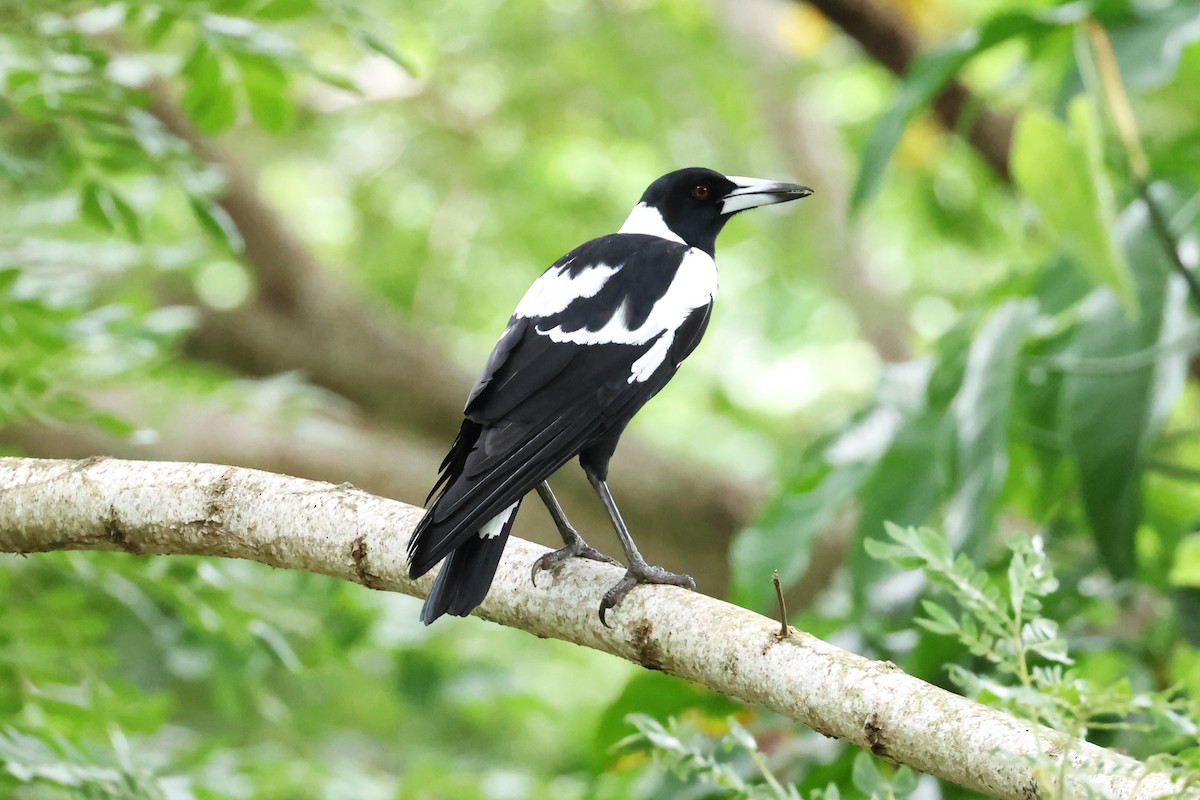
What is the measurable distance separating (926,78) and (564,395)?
101cm

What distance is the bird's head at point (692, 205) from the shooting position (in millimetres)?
2500

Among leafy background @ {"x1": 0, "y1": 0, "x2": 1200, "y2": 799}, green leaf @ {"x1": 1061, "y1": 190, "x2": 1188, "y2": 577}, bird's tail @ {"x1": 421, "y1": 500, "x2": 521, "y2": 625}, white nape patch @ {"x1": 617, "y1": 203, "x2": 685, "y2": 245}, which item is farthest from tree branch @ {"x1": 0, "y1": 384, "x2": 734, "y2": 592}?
green leaf @ {"x1": 1061, "y1": 190, "x2": 1188, "y2": 577}

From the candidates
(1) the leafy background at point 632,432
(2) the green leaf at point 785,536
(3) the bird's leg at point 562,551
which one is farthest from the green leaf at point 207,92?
(2) the green leaf at point 785,536

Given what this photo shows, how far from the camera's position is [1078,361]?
2.23 meters

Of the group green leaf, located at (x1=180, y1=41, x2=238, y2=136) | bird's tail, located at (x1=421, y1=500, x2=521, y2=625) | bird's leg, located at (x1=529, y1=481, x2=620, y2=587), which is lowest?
bird's leg, located at (x1=529, y1=481, x2=620, y2=587)

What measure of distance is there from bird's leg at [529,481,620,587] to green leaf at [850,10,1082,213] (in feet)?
2.73

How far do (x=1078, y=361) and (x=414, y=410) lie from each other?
12.4 ft

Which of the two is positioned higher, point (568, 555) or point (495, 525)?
point (495, 525)

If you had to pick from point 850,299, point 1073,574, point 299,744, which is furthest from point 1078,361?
point 850,299

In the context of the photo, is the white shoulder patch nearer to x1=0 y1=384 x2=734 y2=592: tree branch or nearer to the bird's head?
the bird's head

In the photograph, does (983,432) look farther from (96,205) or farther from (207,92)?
(96,205)

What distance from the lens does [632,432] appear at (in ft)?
17.6

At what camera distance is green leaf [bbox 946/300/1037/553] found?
2.03m

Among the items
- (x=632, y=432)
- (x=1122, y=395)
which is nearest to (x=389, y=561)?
(x=1122, y=395)
